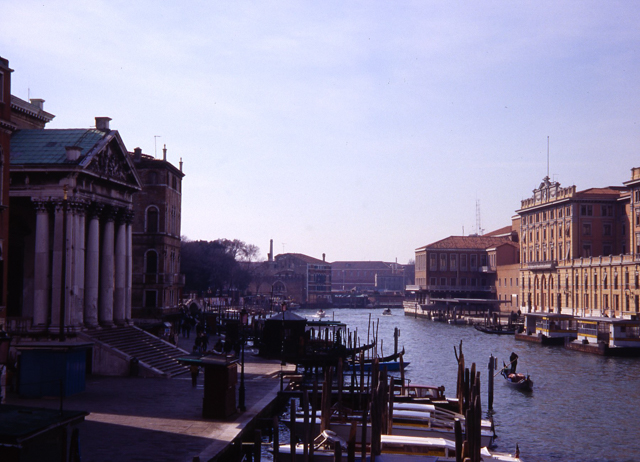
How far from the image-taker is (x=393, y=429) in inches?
947

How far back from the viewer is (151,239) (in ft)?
168

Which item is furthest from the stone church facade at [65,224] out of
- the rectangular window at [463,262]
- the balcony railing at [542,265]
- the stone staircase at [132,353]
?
the rectangular window at [463,262]

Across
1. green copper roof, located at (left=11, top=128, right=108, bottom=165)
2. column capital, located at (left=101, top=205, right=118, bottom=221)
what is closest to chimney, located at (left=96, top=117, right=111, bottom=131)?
green copper roof, located at (left=11, top=128, right=108, bottom=165)

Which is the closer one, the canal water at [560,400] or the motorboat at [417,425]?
the motorboat at [417,425]

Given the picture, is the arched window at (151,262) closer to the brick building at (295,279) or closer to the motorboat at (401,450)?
the motorboat at (401,450)

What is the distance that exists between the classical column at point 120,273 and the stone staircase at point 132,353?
2.65ft

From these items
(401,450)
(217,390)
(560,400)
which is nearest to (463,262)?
(560,400)

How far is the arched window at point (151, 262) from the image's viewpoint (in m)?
51.1

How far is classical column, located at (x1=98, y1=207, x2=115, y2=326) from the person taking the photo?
34.0 metres

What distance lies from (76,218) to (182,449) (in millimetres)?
15682

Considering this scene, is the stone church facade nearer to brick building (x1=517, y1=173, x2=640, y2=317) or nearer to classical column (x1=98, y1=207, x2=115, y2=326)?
classical column (x1=98, y1=207, x2=115, y2=326)

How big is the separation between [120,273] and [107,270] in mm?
1528

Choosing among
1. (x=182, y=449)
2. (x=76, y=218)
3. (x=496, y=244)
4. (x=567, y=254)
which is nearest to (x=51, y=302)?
(x=76, y=218)

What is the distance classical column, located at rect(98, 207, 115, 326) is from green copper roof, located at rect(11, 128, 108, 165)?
332 cm
